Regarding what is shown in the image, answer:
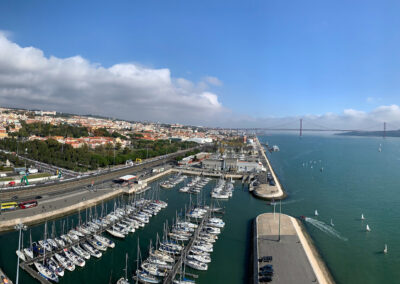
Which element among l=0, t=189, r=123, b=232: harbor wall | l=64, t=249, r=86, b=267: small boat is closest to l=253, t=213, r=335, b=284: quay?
l=64, t=249, r=86, b=267: small boat

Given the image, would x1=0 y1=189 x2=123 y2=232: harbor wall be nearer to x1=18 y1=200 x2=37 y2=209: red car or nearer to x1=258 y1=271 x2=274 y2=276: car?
x1=18 y1=200 x2=37 y2=209: red car

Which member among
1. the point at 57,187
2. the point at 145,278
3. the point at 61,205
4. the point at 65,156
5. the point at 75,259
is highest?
the point at 65,156

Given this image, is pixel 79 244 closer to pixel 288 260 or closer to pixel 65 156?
pixel 288 260

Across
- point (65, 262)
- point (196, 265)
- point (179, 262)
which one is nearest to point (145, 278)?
point (179, 262)

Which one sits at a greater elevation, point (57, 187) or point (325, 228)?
point (57, 187)

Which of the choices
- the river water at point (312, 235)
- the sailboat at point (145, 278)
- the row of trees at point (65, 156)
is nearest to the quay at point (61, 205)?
the river water at point (312, 235)
